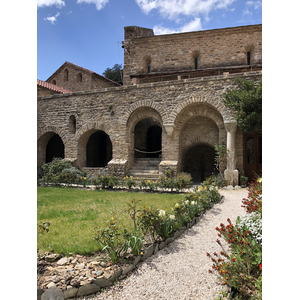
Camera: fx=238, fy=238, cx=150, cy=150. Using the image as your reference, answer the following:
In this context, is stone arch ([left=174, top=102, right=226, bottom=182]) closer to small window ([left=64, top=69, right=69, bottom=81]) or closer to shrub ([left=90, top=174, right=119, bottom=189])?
shrub ([left=90, top=174, right=119, bottom=189])

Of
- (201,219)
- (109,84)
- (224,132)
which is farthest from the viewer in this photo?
(109,84)

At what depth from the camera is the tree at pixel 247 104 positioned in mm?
10039

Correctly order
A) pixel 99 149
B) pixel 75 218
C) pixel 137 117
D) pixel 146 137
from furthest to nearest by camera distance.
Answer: pixel 99 149 < pixel 146 137 < pixel 137 117 < pixel 75 218

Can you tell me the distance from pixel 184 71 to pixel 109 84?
960 cm

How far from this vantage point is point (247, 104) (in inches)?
402

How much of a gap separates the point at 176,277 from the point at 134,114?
11.0m

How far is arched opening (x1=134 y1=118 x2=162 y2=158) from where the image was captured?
1609 cm

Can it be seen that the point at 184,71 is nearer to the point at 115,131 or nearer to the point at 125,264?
the point at 115,131

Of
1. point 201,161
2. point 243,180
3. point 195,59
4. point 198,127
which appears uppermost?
point 195,59

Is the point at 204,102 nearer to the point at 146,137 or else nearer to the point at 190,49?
the point at 146,137

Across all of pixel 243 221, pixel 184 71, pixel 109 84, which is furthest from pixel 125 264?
pixel 109 84

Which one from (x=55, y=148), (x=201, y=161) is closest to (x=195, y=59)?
(x=201, y=161)

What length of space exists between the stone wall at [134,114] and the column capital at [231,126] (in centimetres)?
20
